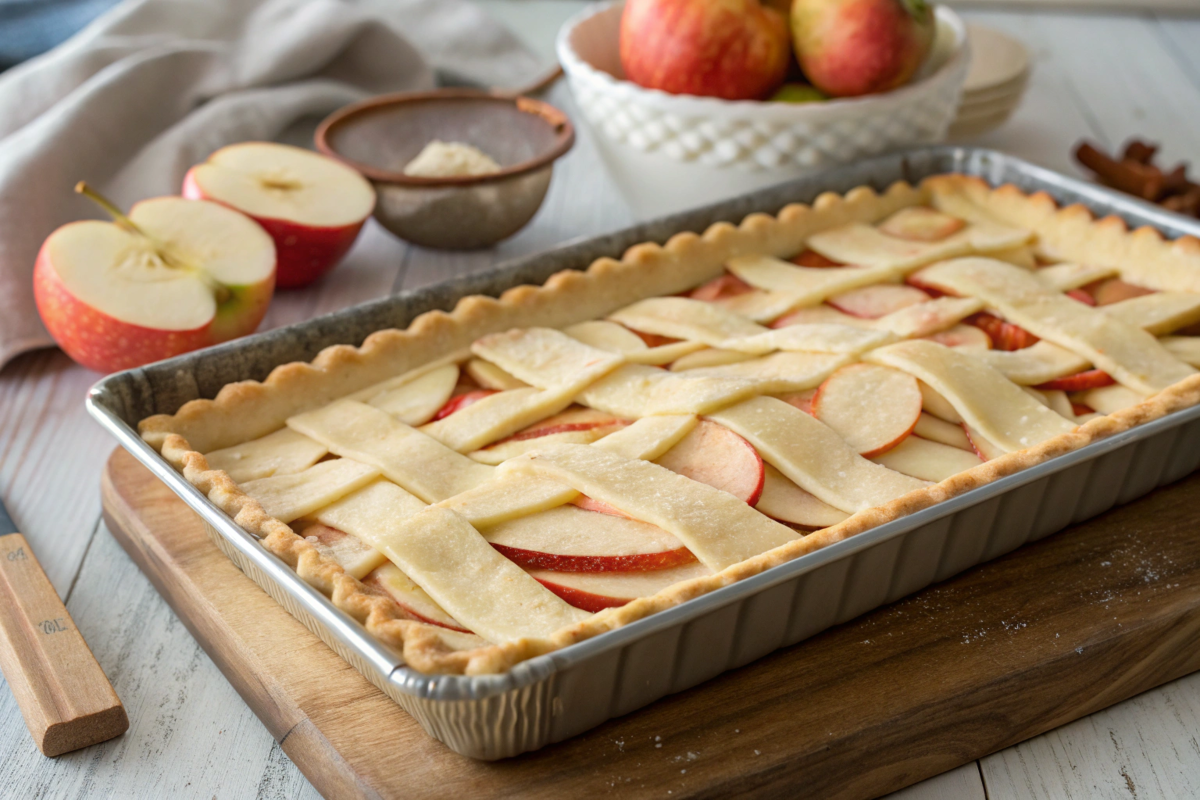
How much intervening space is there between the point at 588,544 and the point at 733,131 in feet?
3.52

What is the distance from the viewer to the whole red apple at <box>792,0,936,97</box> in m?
2.03

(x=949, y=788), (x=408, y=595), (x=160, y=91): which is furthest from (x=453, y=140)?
(x=949, y=788)

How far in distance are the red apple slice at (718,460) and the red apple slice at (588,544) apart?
0.13 m

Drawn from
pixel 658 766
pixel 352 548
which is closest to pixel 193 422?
pixel 352 548

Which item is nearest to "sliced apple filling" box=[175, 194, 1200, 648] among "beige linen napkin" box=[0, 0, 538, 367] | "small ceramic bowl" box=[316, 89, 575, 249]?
"small ceramic bowl" box=[316, 89, 575, 249]

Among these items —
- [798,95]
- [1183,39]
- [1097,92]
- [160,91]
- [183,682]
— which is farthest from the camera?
[1183,39]

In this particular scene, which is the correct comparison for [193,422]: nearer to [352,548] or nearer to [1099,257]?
[352,548]

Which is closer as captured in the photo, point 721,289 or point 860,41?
point 721,289

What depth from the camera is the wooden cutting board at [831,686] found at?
3.54 feet

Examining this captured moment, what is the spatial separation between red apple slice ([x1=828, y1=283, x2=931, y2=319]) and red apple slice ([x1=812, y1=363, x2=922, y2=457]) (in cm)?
23

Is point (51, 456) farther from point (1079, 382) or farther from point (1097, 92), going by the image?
point (1097, 92)

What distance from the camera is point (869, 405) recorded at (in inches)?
58.8

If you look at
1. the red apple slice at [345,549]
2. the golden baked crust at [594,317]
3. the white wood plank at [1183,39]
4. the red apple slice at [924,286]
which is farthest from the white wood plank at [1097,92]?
the red apple slice at [345,549]

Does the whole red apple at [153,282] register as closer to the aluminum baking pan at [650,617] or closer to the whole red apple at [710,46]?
the aluminum baking pan at [650,617]
